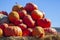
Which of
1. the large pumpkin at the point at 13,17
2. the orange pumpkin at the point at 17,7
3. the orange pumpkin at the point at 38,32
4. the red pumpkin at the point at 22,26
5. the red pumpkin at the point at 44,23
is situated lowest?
the orange pumpkin at the point at 38,32

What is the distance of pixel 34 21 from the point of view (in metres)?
4.57

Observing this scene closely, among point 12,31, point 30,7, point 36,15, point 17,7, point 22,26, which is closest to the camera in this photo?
point 12,31

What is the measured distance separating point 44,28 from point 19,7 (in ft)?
2.71

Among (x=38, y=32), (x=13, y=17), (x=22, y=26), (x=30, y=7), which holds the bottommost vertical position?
(x=38, y=32)

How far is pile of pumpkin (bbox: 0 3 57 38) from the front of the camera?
4180 millimetres

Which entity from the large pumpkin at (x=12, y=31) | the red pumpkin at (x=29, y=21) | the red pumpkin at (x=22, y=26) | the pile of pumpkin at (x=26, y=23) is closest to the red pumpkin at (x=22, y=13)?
the pile of pumpkin at (x=26, y=23)

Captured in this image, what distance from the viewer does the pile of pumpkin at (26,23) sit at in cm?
418

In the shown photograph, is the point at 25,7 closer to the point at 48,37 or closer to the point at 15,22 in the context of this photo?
the point at 15,22

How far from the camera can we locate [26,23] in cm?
451

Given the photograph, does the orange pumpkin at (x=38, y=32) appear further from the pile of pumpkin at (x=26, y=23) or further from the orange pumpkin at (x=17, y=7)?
the orange pumpkin at (x=17, y=7)

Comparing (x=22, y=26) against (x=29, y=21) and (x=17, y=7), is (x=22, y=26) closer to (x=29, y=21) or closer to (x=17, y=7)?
(x=29, y=21)

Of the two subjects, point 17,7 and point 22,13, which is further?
point 17,7

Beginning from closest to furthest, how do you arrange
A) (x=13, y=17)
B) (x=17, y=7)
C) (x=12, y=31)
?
(x=12, y=31) < (x=13, y=17) < (x=17, y=7)

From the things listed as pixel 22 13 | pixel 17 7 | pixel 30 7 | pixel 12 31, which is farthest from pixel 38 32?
pixel 17 7
